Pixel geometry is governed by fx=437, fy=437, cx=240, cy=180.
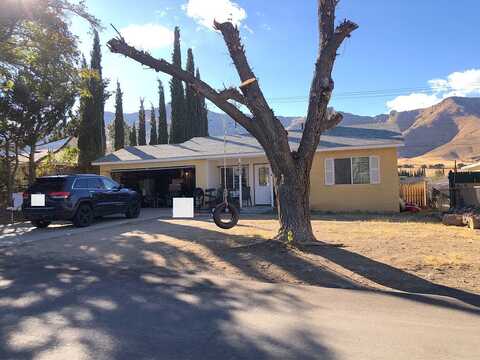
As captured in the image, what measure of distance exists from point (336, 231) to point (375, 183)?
6904mm

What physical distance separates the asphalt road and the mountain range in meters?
88.5

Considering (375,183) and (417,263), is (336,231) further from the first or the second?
(375,183)

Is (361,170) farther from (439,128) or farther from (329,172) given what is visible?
(439,128)

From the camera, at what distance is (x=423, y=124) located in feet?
440

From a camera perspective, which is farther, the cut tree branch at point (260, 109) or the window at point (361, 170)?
the window at point (361, 170)

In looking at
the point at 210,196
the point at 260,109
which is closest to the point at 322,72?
the point at 260,109

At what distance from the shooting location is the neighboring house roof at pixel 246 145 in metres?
17.6

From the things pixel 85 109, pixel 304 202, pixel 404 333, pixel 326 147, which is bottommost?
pixel 404 333

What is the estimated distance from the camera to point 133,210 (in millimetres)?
16406

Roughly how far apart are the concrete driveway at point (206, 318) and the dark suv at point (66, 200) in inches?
201

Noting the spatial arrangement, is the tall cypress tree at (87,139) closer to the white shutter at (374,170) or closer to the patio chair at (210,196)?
the patio chair at (210,196)

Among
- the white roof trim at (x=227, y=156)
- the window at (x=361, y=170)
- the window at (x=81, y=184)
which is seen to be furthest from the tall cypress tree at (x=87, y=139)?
the window at (x=361, y=170)

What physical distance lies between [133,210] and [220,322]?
12.3 metres

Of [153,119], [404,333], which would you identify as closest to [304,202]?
[404,333]
